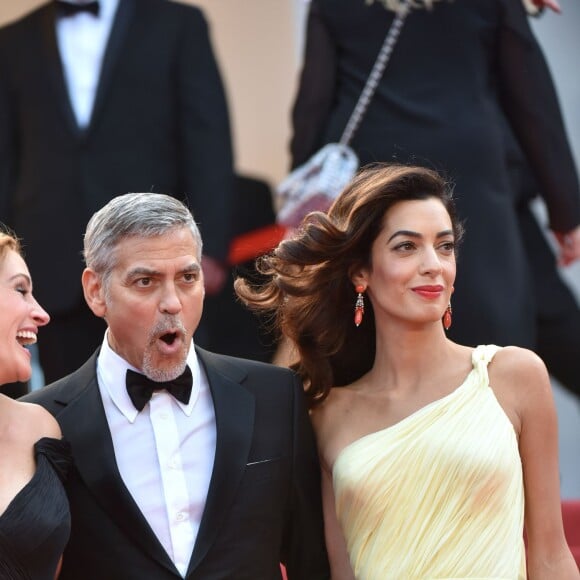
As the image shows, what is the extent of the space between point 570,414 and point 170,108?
229cm

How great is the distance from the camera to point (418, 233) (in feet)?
13.1

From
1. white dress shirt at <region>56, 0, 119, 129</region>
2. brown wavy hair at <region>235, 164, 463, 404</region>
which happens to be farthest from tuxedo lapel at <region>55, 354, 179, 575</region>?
white dress shirt at <region>56, 0, 119, 129</region>

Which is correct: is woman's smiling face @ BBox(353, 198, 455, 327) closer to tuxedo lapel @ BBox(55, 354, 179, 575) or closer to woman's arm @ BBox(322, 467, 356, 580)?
woman's arm @ BBox(322, 467, 356, 580)

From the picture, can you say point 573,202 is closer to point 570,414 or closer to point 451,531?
point 570,414

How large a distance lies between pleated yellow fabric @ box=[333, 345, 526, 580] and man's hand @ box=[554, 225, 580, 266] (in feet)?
5.47

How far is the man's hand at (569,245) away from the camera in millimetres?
5512

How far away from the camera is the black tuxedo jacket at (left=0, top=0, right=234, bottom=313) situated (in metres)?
5.42

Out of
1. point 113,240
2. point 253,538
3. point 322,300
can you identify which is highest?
point 113,240

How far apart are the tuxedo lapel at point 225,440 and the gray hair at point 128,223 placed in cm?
37

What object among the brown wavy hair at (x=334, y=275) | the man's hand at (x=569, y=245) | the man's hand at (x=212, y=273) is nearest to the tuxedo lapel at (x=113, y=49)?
the man's hand at (x=212, y=273)

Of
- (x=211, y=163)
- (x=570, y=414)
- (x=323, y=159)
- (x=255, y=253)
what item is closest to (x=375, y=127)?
(x=323, y=159)

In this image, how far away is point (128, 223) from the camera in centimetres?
371

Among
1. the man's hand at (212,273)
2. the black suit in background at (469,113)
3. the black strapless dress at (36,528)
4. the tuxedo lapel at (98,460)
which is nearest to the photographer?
the black strapless dress at (36,528)

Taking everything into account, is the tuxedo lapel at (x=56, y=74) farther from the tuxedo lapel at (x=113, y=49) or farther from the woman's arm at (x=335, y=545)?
the woman's arm at (x=335, y=545)
